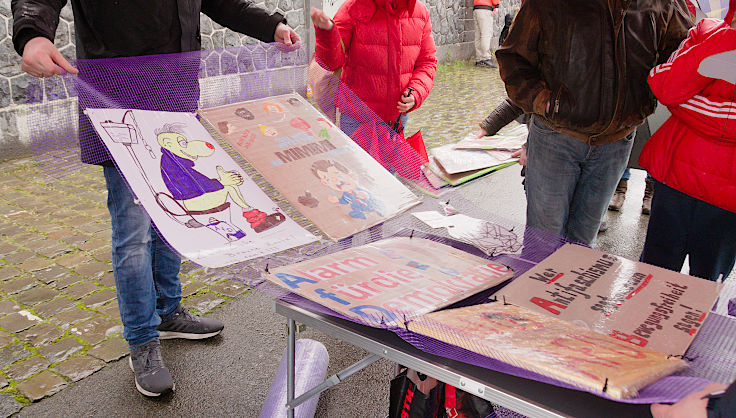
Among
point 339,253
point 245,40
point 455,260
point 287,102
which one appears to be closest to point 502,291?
point 455,260

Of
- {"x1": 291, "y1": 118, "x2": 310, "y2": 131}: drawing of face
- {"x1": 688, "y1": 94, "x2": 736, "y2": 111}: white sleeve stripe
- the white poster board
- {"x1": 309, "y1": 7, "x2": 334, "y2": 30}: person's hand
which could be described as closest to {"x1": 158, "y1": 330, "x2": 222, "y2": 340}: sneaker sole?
{"x1": 291, "y1": 118, "x2": 310, "y2": 131}: drawing of face

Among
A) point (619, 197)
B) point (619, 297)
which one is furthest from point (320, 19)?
point (619, 197)

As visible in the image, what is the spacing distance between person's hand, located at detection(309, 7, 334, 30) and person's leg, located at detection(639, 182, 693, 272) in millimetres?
1392

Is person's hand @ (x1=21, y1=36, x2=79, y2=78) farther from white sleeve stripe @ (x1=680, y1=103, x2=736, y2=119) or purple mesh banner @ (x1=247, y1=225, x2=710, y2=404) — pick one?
white sleeve stripe @ (x1=680, y1=103, x2=736, y2=119)

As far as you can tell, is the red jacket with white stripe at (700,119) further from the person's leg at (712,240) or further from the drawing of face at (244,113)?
the drawing of face at (244,113)

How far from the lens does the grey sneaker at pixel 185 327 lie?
253 centimetres

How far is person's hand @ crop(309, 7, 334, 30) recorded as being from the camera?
222 cm

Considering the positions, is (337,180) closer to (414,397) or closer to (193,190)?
(193,190)

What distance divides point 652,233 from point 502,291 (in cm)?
99

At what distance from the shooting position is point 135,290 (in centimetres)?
208

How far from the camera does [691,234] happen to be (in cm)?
201

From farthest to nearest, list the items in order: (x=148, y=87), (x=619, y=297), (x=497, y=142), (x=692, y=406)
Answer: (x=497, y=142), (x=148, y=87), (x=619, y=297), (x=692, y=406)

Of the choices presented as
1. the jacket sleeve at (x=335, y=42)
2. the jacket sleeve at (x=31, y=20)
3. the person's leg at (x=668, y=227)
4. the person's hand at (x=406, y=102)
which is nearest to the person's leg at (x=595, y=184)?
the person's leg at (x=668, y=227)

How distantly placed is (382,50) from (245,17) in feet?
2.81
